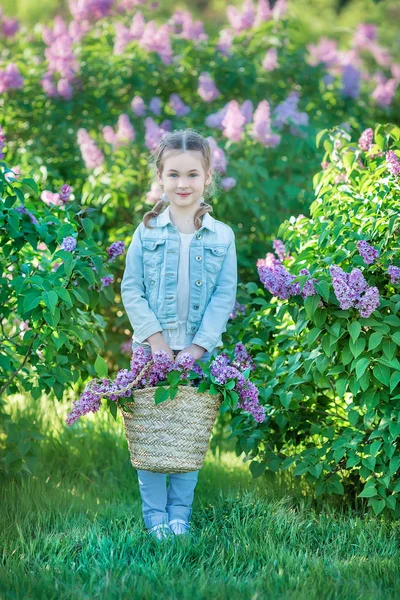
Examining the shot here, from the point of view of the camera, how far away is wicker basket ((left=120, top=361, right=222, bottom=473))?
3.16 m

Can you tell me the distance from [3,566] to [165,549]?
22.4 inches

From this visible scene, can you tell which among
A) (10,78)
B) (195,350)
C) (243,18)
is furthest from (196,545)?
(243,18)

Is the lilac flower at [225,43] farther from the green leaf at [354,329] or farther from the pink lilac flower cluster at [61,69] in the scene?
the green leaf at [354,329]

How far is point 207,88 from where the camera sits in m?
5.61

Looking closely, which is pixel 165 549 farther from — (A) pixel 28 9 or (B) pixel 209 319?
(A) pixel 28 9

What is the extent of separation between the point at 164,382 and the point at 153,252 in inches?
22.9

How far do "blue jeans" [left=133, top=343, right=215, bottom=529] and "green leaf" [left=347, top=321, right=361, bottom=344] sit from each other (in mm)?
617

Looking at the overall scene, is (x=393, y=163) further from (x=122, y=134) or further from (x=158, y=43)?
(x=158, y=43)

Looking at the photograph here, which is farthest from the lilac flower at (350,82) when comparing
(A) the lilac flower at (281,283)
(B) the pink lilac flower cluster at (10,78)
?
(A) the lilac flower at (281,283)

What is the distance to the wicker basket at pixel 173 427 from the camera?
10.4ft

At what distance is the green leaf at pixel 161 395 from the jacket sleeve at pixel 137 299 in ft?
1.11

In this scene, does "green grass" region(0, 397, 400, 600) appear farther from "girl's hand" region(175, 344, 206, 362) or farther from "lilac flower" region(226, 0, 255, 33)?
"lilac flower" region(226, 0, 255, 33)

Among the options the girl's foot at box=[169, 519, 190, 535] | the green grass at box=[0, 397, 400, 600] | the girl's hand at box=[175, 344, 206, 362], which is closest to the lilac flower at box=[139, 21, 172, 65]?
the green grass at box=[0, 397, 400, 600]

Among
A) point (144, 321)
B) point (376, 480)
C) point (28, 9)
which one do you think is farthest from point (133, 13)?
point (28, 9)
